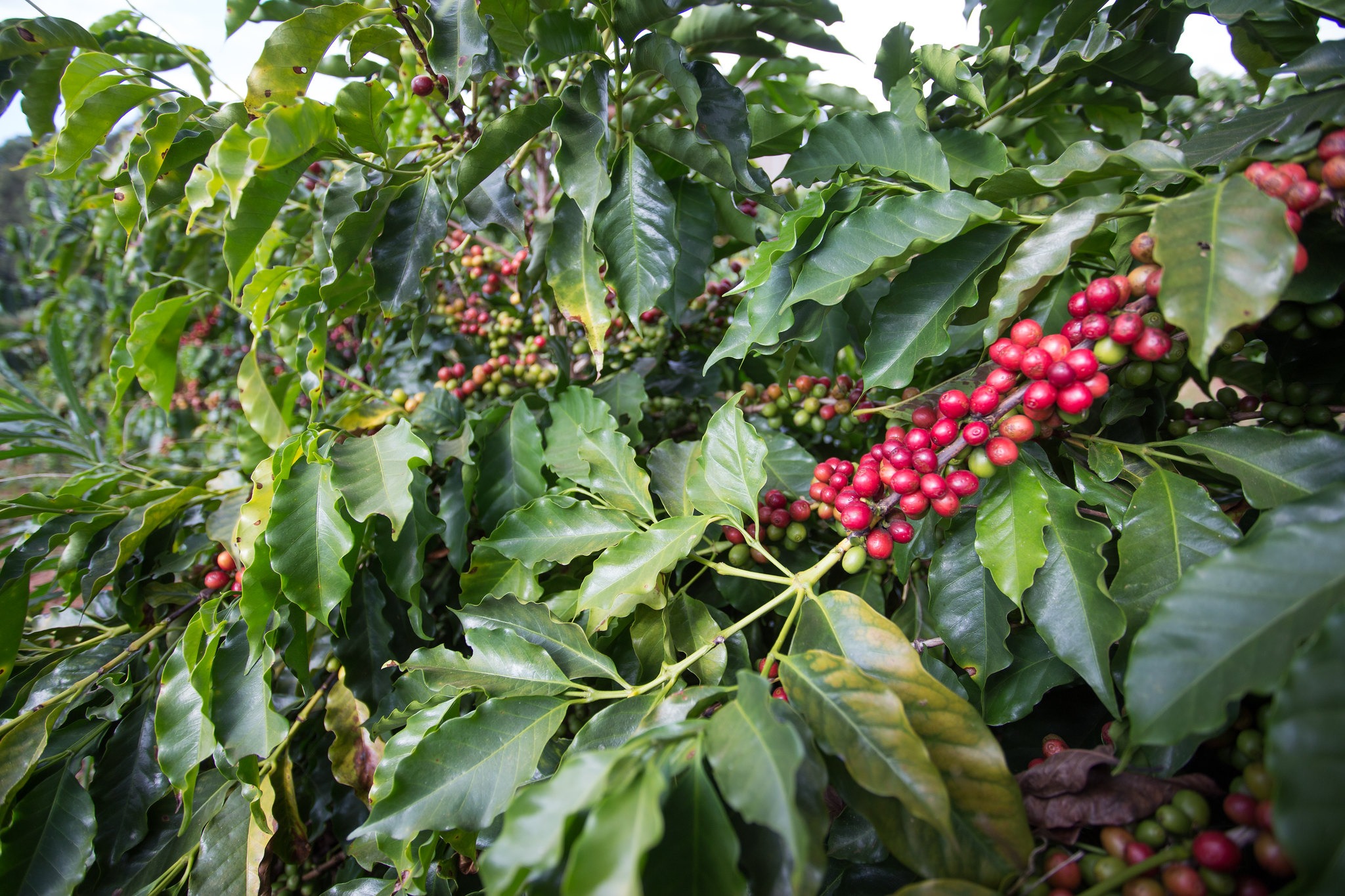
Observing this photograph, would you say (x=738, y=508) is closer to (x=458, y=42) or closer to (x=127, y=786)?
(x=458, y=42)

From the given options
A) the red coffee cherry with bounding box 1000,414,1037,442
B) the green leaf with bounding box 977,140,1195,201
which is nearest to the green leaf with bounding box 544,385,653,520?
the red coffee cherry with bounding box 1000,414,1037,442

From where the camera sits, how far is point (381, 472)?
0.70 m

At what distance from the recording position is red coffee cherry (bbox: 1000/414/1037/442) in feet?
1.68

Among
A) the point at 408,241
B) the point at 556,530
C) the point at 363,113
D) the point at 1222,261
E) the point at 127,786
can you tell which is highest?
the point at 363,113

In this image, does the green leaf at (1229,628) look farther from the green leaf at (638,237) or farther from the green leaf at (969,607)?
the green leaf at (638,237)

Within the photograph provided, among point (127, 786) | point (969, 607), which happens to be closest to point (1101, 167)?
point (969, 607)

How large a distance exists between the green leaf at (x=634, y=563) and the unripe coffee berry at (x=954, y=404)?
0.82ft

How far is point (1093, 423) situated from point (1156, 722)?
0.38 metres

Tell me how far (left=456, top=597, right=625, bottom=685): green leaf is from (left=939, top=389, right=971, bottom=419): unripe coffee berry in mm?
411

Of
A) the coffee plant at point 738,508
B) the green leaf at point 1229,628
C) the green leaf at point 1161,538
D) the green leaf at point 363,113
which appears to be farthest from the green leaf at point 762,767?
the green leaf at point 363,113

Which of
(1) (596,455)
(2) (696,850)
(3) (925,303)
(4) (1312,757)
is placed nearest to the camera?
(4) (1312,757)

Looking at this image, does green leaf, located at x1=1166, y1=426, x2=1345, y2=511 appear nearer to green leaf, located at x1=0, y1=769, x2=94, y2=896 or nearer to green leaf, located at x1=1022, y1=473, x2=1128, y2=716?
green leaf, located at x1=1022, y1=473, x2=1128, y2=716

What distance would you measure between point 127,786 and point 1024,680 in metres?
1.13

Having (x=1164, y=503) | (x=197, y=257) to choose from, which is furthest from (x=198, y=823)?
(x=197, y=257)
